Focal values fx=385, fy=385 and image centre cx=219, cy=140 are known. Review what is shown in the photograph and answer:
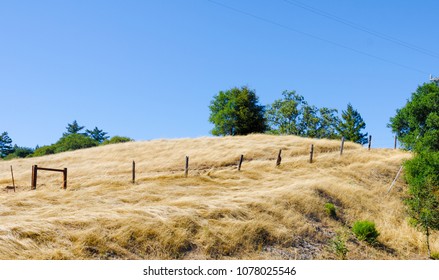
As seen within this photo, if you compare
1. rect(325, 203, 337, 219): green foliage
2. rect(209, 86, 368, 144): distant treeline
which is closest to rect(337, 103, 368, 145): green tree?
rect(209, 86, 368, 144): distant treeline

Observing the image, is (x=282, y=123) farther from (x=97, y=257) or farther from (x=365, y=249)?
(x=97, y=257)

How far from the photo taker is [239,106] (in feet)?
180

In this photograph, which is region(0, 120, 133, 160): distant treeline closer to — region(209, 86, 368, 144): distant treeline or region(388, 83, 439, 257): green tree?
region(209, 86, 368, 144): distant treeline

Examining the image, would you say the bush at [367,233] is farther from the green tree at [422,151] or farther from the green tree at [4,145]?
the green tree at [4,145]

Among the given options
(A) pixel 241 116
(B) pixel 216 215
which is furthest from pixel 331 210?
(A) pixel 241 116

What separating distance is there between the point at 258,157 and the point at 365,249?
16739mm

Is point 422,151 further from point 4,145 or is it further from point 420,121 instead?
point 4,145

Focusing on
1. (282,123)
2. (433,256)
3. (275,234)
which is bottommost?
(433,256)

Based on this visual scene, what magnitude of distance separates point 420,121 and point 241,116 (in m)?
27.5

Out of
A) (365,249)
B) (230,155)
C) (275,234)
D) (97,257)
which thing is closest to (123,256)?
(97,257)

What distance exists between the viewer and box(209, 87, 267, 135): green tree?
5447 centimetres

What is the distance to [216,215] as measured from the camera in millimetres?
15078

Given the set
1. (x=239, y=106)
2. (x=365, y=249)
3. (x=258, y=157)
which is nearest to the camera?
(x=365, y=249)

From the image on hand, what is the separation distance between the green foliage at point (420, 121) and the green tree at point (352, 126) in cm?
2689
